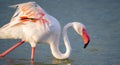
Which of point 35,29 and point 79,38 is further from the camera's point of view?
point 79,38

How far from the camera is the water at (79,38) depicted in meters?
9.88

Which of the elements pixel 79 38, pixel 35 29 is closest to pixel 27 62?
pixel 35 29

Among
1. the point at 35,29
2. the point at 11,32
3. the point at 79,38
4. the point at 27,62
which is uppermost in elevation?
the point at 35,29

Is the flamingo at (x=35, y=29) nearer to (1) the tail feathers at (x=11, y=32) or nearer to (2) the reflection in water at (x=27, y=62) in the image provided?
(1) the tail feathers at (x=11, y=32)

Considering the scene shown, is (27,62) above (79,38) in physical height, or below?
below

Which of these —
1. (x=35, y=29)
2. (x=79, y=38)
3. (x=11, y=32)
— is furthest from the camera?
(x=79, y=38)

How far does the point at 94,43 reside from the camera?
36.7 ft

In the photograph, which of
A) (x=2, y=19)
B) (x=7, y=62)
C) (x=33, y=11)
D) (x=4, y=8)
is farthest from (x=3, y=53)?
(x=4, y=8)

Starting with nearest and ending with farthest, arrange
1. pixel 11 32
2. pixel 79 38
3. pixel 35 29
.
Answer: pixel 35 29 → pixel 11 32 → pixel 79 38

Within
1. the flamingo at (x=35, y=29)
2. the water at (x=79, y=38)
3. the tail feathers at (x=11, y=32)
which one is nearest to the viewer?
the flamingo at (x=35, y=29)

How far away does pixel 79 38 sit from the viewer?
1152 centimetres

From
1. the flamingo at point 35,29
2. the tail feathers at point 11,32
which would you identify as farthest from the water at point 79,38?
the tail feathers at point 11,32

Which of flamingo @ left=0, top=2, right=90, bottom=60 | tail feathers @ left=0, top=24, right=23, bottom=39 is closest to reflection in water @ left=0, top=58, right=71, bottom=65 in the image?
flamingo @ left=0, top=2, right=90, bottom=60

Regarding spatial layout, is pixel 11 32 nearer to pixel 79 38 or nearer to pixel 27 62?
pixel 27 62
